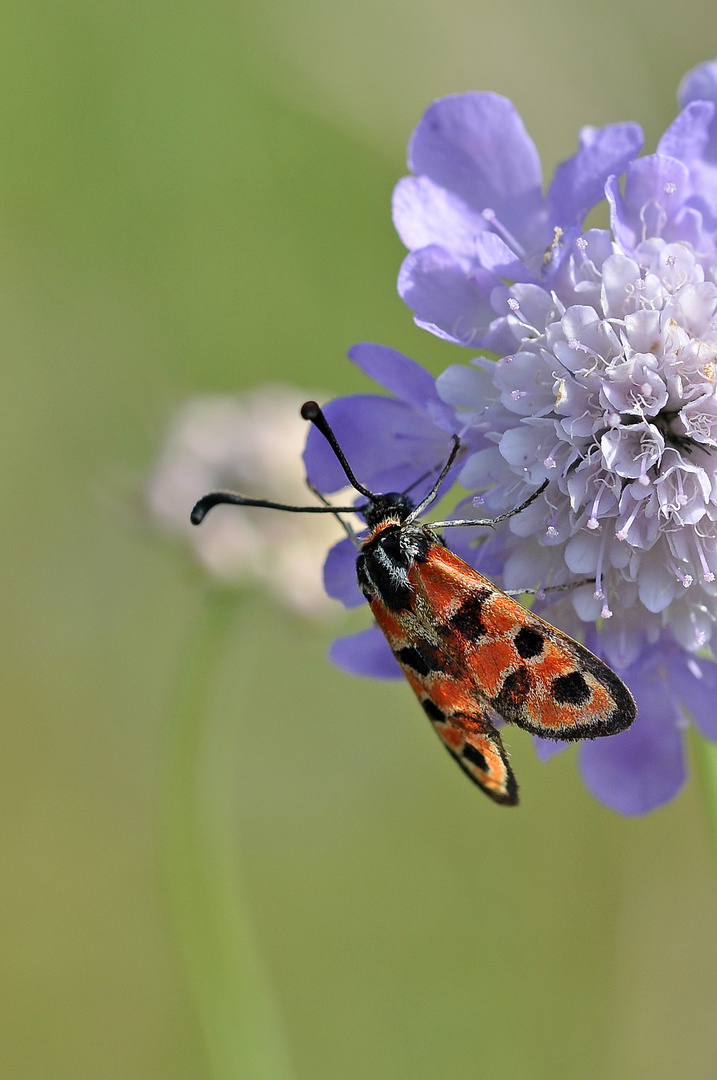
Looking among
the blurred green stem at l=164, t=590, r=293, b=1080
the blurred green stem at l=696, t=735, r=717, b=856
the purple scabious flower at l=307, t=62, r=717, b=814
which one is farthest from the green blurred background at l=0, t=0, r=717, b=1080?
the purple scabious flower at l=307, t=62, r=717, b=814

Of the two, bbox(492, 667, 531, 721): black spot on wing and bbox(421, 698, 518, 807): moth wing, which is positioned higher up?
bbox(492, 667, 531, 721): black spot on wing

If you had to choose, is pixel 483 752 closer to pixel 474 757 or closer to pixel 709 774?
pixel 474 757

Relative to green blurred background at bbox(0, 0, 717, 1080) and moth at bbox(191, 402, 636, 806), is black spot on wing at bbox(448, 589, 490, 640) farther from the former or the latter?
green blurred background at bbox(0, 0, 717, 1080)

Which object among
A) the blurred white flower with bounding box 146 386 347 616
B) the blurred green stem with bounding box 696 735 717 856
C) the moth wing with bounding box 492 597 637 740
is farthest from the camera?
the blurred white flower with bounding box 146 386 347 616

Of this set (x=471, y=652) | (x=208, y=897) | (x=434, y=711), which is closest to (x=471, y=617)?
(x=471, y=652)

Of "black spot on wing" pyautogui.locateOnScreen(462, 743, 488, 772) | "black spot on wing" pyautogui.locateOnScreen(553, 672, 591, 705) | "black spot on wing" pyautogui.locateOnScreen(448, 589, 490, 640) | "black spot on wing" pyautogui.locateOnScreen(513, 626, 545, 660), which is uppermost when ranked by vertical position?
"black spot on wing" pyautogui.locateOnScreen(448, 589, 490, 640)

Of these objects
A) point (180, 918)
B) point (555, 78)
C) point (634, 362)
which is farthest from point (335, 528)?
point (555, 78)

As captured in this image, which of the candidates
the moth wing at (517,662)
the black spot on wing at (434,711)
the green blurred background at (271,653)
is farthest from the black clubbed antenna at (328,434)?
the green blurred background at (271,653)
